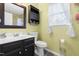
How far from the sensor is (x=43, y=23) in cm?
155

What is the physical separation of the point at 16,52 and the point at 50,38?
0.42 m

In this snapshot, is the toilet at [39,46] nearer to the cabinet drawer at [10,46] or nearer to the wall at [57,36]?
the wall at [57,36]

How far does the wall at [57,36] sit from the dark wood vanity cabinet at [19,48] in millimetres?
166

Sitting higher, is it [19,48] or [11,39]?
[11,39]

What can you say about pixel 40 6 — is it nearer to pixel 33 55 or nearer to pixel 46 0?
pixel 46 0

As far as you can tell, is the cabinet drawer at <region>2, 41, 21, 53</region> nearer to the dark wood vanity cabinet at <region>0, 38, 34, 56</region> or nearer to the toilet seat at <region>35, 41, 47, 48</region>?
the dark wood vanity cabinet at <region>0, 38, 34, 56</region>

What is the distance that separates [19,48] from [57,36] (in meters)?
0.46

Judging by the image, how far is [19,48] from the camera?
1.50 metres

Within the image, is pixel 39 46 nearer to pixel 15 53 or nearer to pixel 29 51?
pixel 29 51

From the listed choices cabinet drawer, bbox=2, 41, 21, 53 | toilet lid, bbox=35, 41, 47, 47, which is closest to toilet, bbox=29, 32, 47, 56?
toilet lid, bbox=35, 41, 47, 47

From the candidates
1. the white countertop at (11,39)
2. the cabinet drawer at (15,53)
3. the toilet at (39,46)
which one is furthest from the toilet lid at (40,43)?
the cabinet drawer at (15,53)

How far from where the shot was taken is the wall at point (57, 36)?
1.50m

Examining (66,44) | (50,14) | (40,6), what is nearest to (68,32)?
(66,44)

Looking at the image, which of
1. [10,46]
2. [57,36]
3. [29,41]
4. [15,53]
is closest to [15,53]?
[15,53]
